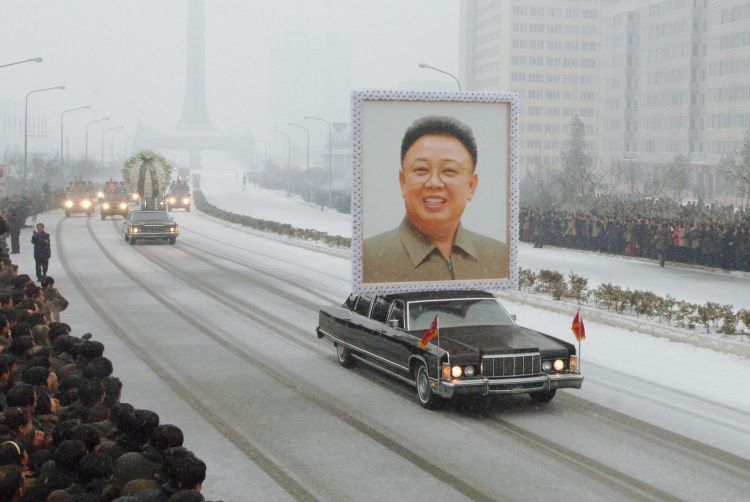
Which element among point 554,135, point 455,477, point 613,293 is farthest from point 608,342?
point 554,135

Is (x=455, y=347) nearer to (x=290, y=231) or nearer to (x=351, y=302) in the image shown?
(x=351, y=302)

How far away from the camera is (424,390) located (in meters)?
14.0

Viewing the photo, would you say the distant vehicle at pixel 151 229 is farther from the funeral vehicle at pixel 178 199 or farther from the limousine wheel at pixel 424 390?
the funeral vehicle at pixel 178 199

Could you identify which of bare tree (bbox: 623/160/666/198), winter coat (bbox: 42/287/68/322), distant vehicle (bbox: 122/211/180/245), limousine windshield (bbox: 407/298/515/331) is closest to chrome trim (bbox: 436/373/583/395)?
limousine windshield (bbox: 407/298/515/331)

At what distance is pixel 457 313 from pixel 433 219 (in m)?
1.82

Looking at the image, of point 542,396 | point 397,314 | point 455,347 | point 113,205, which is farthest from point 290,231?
point 455,347

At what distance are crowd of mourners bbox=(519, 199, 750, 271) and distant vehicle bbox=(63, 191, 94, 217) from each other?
35.7m

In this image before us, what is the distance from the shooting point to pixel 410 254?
15.8 metres

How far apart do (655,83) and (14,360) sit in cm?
13910

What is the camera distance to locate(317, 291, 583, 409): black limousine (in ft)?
43.8

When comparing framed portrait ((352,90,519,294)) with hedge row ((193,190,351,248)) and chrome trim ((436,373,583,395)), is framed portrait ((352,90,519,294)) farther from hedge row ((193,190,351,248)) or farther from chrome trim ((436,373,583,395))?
hedge row ((193,190,351,248))

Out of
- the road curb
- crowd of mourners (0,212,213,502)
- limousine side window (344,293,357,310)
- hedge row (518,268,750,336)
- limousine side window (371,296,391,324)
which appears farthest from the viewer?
hedge row (518,268,750,336)

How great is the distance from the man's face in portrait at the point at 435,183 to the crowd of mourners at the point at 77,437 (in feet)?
20.3

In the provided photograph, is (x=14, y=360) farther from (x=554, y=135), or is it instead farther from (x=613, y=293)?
(x=554, y=135)
